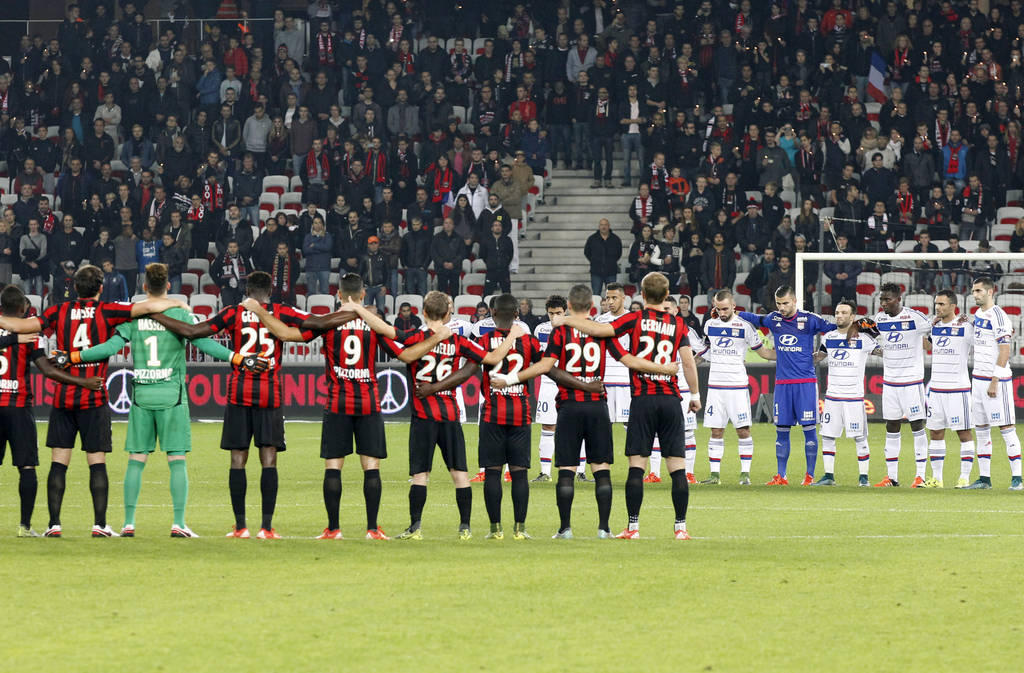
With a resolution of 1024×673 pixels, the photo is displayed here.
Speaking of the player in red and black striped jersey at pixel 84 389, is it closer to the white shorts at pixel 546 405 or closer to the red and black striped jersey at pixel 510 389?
the red and black striped jersey at pixel 510 389

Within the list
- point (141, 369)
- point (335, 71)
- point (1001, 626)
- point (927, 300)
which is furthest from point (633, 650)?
point (335, 71)

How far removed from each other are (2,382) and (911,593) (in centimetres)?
683

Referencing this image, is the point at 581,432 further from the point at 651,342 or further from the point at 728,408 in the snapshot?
the point at 728,408

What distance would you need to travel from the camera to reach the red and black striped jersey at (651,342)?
10.8 meters

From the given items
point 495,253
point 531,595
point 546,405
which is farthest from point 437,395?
point 495,253

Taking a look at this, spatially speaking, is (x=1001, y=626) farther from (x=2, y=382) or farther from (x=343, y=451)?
(x=2, y=382)

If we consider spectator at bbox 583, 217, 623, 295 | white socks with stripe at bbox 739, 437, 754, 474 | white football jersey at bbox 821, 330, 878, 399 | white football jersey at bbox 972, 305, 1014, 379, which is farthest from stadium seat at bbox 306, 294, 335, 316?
white football jersey at bbox 972, 305, 1014, 379

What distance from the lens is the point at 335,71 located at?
3119cm

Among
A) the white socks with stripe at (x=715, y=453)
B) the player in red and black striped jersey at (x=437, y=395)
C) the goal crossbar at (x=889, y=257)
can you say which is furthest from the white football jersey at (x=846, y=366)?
the player in red and black striped jersey at (x=437, y=395)

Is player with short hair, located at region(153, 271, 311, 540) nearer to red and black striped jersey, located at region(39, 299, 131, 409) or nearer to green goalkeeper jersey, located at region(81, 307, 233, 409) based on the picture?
green goalkeeper jersey, located at region(81, 307, 233, 409)

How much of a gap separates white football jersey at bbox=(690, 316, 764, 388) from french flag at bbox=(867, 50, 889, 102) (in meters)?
14.5

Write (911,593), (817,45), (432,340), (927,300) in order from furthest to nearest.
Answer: (817,45), (927,300), (432,340), (911,593)

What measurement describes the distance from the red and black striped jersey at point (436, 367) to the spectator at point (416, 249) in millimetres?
16136

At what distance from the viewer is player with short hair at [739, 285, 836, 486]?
1641cm
